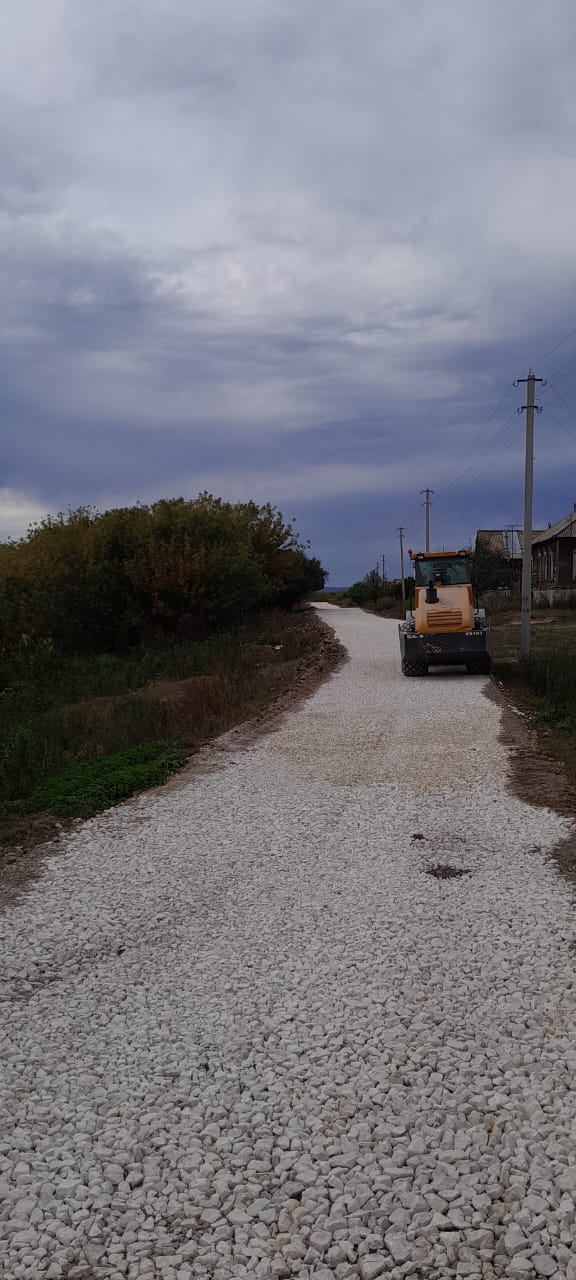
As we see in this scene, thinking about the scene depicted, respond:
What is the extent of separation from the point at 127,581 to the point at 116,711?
50.4 ft

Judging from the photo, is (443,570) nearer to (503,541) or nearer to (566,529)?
(566,529)

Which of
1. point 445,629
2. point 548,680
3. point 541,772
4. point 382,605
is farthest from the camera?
point 382,605

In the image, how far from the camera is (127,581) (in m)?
30.5

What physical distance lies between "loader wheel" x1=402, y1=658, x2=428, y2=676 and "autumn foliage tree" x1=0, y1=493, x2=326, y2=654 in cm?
1207

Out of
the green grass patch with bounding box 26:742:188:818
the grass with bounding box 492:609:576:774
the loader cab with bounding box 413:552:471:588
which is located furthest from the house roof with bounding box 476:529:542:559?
the green grass patch with bounding box 26:742:188:818

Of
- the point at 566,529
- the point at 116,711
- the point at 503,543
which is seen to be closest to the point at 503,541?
the point at 503,543

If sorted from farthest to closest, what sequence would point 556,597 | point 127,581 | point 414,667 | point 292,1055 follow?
point 556,597 → point 127,581 → point 414,667 → point 292,1055

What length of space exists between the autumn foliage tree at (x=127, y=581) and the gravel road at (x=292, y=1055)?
22.3m

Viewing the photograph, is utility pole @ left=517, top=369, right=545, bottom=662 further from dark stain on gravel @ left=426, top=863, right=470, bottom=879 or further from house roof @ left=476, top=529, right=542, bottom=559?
house roof @ left=476, top=529, right=542, bottom=559

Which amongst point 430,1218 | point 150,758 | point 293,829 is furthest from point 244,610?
point 430,1218

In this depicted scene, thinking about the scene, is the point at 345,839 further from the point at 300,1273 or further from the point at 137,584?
the point at 137,584

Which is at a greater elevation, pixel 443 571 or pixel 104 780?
pixel 443 571

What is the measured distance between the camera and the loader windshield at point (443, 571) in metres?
19.7

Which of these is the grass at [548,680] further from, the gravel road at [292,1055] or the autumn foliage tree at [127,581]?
the autumn foliage tree at [127,581]
